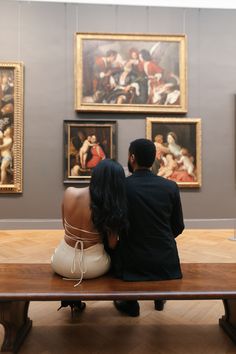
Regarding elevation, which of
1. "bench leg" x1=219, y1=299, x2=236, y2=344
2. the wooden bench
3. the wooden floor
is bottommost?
the wooden floor

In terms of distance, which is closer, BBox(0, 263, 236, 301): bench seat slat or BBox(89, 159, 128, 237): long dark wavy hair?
BBox(0, 263, 236, 301): bench seat slat

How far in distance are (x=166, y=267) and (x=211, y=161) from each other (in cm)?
705

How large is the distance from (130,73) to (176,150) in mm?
2737

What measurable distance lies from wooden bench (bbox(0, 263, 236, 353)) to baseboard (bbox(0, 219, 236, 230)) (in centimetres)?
573

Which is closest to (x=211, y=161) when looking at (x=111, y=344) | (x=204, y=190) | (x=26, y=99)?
(x=204, y=190)

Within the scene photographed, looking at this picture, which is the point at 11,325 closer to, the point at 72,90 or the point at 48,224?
→ the point at 48,224

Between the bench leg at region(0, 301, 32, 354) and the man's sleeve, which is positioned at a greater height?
the man's sleeve

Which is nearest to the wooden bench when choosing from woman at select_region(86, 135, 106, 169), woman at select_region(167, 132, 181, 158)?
woman at select_region(86, 135, 106, 169)

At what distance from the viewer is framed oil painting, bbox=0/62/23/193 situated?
28.5ft

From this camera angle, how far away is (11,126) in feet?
28.6

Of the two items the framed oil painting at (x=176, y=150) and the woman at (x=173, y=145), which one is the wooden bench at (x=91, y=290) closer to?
the framed oil painting at (x=176, y=150)

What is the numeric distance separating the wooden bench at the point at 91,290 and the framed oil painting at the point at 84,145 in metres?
5.86

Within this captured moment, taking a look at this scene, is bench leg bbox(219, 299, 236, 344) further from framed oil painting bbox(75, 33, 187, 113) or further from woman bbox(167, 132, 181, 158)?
framed oil painting bbox(75, 33, 187, 113)

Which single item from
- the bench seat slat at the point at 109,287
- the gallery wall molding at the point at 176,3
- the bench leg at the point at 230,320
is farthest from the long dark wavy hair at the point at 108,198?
the gallery wall molding at the point at 176,3
